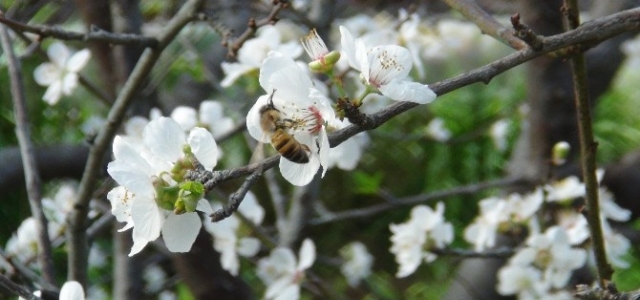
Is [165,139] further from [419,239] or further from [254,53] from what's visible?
[419,239]

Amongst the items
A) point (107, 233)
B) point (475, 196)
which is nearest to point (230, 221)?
point (107, 233)

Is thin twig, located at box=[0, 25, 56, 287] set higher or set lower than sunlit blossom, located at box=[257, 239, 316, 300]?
higher

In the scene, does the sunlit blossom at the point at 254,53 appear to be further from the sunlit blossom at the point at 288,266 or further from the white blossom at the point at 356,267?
the white blossom at the point at 356,267

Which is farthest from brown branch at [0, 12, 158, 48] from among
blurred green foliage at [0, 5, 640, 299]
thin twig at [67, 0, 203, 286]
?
blurred green foliage at [0, 5, 640, 299]

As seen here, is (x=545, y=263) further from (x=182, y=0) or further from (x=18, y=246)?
(x=182, y=0)

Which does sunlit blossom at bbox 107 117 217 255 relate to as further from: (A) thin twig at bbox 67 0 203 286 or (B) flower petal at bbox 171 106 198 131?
(B) flower petal at bbox 171 106 198 131

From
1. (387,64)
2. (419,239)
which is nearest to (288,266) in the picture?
(419,239)
